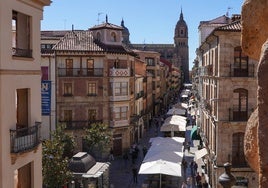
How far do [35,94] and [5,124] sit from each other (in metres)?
2.73

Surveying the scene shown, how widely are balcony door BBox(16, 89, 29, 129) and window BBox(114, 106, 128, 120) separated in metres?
29.1

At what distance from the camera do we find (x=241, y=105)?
28.5m

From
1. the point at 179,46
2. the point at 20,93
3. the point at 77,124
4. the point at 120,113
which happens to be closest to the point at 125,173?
the point at 77,124

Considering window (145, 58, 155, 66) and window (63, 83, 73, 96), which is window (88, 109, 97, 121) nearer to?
window (63, 83, 73, 96)

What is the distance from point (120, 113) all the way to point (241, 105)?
18182 mm

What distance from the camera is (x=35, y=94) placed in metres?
15.2

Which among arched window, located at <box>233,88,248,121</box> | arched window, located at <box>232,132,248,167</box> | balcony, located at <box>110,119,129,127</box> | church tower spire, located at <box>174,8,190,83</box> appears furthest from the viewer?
church tower spire, located at <box>174,8,190,83</box>

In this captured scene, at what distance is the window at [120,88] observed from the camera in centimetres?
4362

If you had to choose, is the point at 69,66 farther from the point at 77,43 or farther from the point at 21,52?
the point at 21,52

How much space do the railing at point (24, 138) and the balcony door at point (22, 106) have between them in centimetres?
42

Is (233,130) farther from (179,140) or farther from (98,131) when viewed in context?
(98,131)

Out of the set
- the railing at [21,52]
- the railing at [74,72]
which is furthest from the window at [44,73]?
the railing at [21,52]

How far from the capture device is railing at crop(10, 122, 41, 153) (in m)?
13.0

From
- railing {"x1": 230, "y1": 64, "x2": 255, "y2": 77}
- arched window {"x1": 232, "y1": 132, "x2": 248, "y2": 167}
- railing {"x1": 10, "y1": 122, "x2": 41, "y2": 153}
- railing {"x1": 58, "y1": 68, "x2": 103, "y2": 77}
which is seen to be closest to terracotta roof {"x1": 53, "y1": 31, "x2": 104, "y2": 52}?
railing {"x1": 58, "y1": 68, "x2": 103, "y2": 77}
